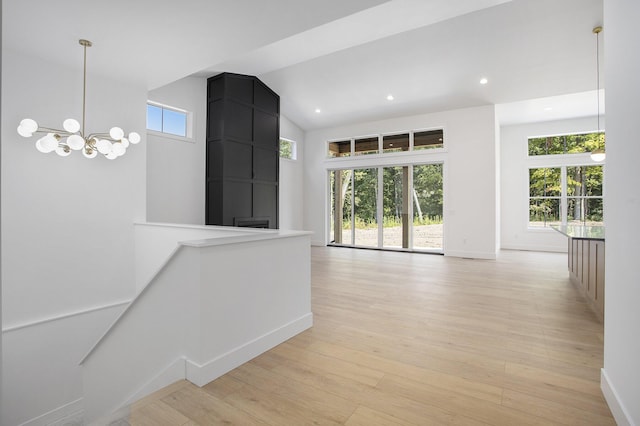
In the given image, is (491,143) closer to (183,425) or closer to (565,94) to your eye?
(565,94)

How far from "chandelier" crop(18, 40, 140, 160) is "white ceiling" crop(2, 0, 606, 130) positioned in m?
0.52

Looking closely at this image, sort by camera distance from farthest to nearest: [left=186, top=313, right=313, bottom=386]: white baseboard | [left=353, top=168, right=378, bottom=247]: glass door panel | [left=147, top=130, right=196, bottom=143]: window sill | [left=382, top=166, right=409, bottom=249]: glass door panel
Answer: [left=353, top=168, right=378, bottom=247]: glass door panel < [left=382, top=166, right=409, bottom=249]: glass door panel < [left=147, top=130, right=196, bottom=143]: window sill < [left=186, top=313, right=313, bottom=386]: white baseboard

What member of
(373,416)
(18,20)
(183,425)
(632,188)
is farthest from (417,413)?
(18,20)

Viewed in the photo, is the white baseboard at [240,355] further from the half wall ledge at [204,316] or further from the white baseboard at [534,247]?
the white baseboard at [534,247]

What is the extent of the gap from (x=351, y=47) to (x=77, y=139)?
4477 millimetres

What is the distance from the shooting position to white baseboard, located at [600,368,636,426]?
71.1 inches

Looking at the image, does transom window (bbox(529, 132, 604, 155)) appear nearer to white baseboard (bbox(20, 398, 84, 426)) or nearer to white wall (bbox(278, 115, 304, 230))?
white wall (bbox(278, 115, 304, 230))

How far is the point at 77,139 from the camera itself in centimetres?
340

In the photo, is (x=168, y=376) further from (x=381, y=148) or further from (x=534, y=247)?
(x=534, y=247)

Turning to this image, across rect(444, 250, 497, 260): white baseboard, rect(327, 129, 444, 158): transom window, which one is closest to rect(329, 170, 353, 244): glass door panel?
rect(327, 129, 444, 158): transom window

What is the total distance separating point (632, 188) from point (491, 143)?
19.7 feet

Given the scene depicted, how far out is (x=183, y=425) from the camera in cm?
196

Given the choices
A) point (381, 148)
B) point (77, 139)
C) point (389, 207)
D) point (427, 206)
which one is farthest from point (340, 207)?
point (77, 139)

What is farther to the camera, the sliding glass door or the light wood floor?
the sliding glass door
